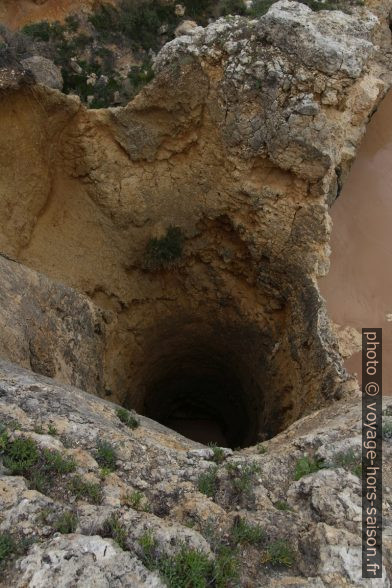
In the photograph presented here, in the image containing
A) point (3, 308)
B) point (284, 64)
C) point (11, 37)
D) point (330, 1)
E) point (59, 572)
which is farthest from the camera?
point (330, 1)

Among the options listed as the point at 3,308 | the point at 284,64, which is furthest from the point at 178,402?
the point at 284,64

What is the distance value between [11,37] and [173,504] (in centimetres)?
1078

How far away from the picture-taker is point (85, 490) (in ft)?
10.3

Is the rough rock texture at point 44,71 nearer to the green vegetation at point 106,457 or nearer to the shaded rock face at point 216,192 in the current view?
the shaded rock face at point 216,192

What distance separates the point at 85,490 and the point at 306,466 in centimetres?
178

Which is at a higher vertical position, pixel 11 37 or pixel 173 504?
pixel 11 37

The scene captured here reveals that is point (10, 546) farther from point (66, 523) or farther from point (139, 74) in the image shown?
point (139, 74)

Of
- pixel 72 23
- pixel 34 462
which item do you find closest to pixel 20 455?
pixel 34 462

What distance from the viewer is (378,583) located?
2.78 m

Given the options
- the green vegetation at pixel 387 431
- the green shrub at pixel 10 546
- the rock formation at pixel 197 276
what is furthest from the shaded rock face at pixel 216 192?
the green shrub at pixel 10 546

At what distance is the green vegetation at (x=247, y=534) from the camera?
308 cm

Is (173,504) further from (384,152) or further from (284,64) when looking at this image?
(384,152)

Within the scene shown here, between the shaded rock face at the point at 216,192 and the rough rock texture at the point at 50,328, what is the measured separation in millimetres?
529

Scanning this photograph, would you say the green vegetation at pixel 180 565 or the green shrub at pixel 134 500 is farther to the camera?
the green shrub at pixel 134 500
